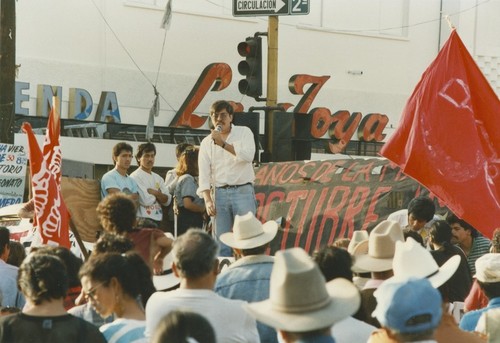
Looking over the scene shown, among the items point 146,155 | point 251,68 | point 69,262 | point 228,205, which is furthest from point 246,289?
point 251,68

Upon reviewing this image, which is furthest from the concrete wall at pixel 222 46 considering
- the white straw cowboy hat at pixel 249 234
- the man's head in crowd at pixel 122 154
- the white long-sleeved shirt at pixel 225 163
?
the white straw cowboy hat at pixel 249 234

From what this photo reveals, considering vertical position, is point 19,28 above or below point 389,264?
above

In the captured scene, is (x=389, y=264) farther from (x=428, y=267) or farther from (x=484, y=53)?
A: (x=484, y=53)

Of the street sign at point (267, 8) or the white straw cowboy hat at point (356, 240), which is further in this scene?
the street sign at point (267, 8)

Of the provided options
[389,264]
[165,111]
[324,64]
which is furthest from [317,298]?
[324,64]

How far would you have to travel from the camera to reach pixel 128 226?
8.13 m

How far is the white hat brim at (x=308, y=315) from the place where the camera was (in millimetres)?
4762

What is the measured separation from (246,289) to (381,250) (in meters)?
0.79

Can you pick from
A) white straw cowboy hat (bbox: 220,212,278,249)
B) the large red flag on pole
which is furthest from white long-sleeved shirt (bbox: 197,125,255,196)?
white straw cowboy hat (bbox: 220,212,278,249)

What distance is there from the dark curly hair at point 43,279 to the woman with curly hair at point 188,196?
6.87 metres

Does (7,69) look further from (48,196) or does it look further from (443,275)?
(443,275)

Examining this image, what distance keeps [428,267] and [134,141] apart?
24.0 m

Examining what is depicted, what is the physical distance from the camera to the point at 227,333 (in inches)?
239

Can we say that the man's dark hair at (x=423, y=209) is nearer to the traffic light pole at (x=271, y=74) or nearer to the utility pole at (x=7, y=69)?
the traffic light pole at (x=271, y=74)
